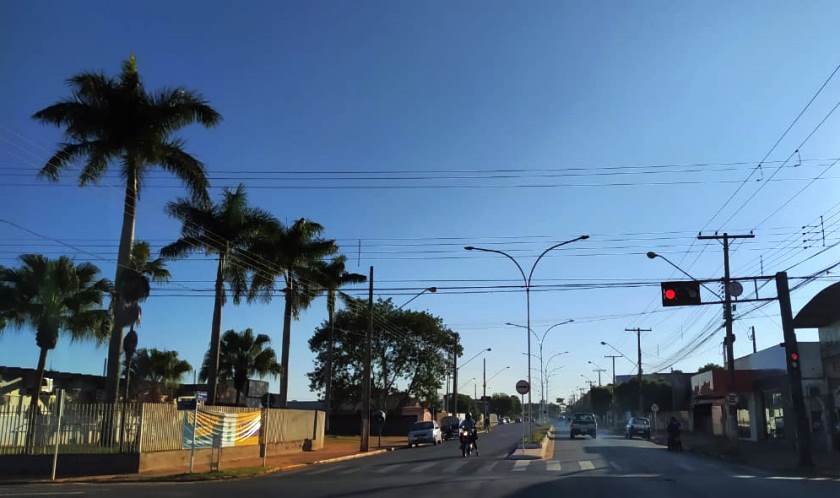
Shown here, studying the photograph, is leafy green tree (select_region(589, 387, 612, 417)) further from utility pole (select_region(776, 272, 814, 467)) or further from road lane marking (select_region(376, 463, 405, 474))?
road lane marking (select_region(376, 463, 405, 474))

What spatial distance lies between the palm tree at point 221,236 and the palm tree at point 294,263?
322cm

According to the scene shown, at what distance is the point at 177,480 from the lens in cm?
2112

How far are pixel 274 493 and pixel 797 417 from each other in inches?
728

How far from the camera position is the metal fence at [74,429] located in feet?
74.5

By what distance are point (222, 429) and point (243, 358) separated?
2579 centimetres

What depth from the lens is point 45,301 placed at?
31.0 m

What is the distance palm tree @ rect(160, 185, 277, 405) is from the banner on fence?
14.0ft

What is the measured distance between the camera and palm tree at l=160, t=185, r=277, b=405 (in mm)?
35156

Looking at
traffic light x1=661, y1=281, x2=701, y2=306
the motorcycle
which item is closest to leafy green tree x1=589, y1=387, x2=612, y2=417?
the motorcycle

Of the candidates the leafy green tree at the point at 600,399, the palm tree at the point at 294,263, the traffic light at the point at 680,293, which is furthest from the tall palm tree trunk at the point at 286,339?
the leafy green tree at the point at 600,399

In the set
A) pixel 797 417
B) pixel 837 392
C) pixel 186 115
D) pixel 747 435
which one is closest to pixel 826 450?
pixel 837 392

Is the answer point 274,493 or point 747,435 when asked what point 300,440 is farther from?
point 747,435

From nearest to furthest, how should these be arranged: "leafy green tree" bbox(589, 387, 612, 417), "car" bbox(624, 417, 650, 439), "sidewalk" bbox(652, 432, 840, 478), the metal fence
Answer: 1. the metal fence
2. "sidewalk" bbox(652, 432, 840, 478)
3. "car" bbox(624, 417, 650, 439)
4. "leafy green tree" bbox(589, 387, 612, 417)

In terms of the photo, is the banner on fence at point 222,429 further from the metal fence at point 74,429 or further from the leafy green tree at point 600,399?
the leafy green tree at point 600,399
